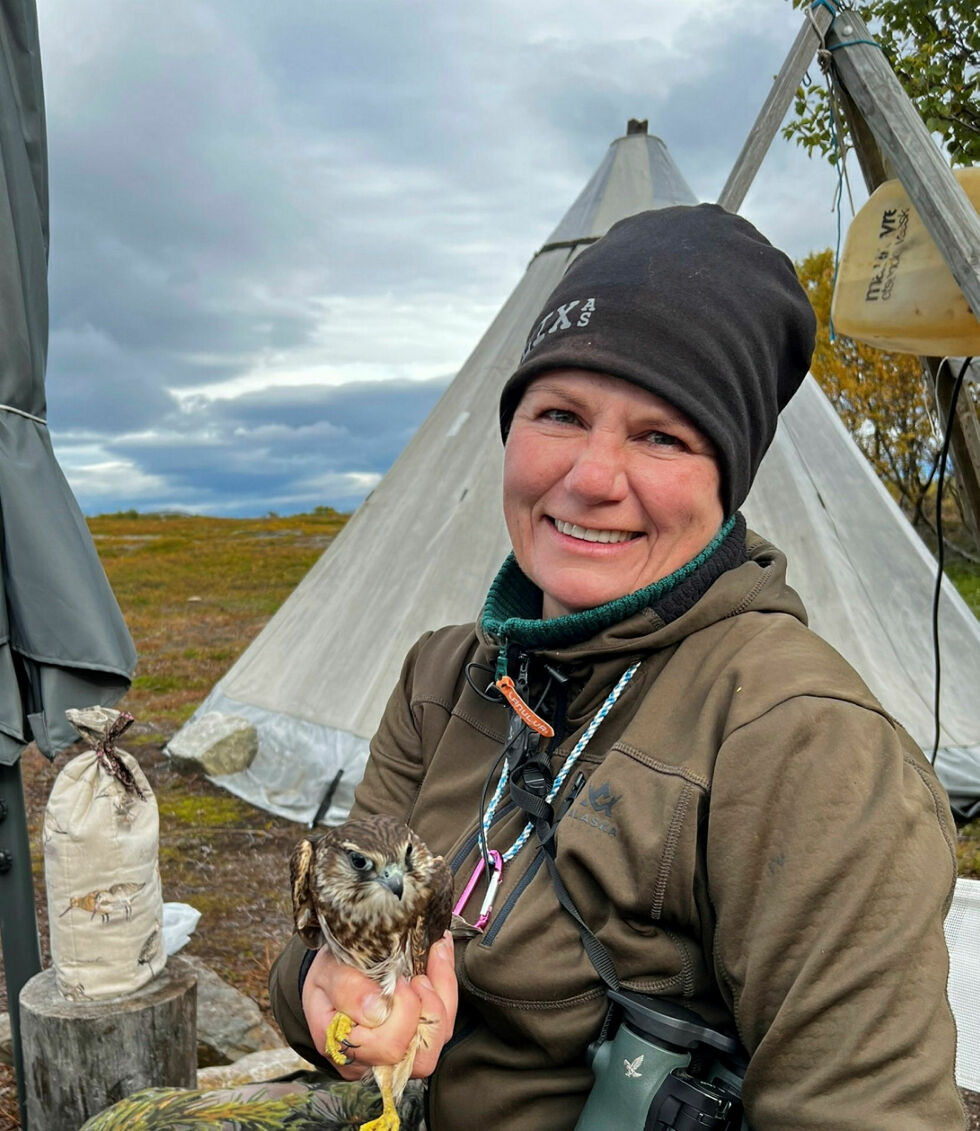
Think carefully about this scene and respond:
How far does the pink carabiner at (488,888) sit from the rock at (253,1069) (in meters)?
1.87

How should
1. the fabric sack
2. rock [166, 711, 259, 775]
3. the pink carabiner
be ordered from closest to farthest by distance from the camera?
1. the pink carabiner
2. the fabric sack
3. rock [166, 711, 259, 775]

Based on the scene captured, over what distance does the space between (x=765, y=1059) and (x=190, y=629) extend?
14973mm

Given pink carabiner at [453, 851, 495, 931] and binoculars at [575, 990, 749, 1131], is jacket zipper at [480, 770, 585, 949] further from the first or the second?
binoculars at [575, 990, 749, 1131]

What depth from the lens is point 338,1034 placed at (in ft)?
4.97

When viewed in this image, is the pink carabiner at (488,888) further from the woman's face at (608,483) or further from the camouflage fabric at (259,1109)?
the woman's face at (608,483)

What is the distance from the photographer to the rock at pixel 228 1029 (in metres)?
3.96

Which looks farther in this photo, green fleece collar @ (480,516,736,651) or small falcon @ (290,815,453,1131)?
green fleece collar @ (480,516,736,651)

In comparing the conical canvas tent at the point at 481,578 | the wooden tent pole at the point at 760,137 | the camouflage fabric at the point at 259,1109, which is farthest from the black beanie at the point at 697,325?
the conical canvas tent at the point at 481,578

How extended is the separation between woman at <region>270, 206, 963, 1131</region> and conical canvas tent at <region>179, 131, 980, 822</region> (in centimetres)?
411

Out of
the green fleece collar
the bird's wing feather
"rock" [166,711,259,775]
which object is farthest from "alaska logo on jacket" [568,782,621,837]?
"rock" [166,711,259,775]

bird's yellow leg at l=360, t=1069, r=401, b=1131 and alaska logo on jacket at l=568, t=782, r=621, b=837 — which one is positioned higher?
alaska logo on jacket at l=568, t=782, r=621, b=837

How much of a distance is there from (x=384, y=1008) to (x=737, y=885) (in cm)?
56

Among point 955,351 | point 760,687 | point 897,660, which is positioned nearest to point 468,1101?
point 760,687

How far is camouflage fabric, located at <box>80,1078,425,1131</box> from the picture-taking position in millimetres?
1725
